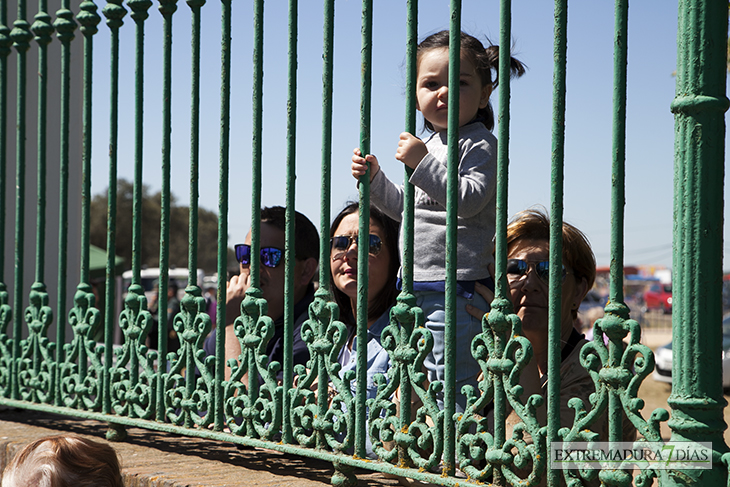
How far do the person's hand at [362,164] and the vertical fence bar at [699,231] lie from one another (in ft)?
2.89

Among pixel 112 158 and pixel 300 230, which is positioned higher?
pixel 112 158

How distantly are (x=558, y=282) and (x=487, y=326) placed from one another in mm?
228

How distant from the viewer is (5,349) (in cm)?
335

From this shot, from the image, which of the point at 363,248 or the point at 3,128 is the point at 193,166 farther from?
the point at 3,128

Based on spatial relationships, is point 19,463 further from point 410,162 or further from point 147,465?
point 410,162

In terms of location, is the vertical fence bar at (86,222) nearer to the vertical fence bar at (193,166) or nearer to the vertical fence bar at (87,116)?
the vertical fence bar at (87,116)

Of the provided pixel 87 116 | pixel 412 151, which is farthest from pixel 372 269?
pixel 87 116

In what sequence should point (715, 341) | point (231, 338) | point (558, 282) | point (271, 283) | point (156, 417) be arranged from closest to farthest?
point (715, 341) → point (558, 282) → point (156, 417) → point (231, 338) → point (271, 283)

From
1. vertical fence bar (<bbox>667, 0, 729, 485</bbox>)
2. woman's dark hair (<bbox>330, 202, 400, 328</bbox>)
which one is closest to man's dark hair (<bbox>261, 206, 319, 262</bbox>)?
woman's dark hair (<bbox>330, 202, 400, 328</bbox>)

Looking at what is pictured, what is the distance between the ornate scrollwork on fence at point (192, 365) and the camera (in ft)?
8.61

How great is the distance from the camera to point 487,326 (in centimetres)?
198

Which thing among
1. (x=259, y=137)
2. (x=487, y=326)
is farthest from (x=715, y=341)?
(x=259, y=137)

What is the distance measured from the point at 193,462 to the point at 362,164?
122 centimetres

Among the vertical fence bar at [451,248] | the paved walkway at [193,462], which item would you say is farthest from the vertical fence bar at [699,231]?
the paved walkway at [193,462]
